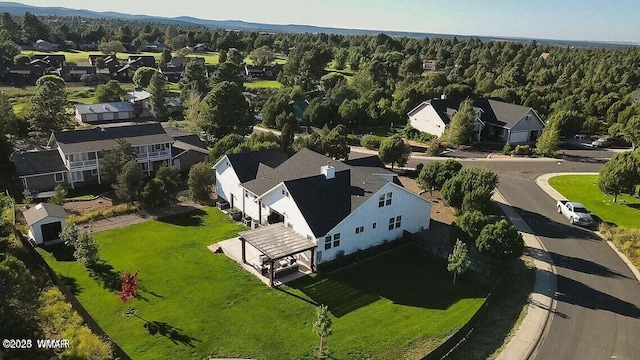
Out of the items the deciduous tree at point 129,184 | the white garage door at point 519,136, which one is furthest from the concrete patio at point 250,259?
the white garage door at point 519,136

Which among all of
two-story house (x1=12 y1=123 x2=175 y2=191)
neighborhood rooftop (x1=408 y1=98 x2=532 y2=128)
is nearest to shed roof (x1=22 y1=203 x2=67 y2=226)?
two-story house (x1=12 y1=123 x2=175 y2=191)

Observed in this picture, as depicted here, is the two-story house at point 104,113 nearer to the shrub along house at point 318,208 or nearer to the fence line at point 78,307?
the shrub along house at point 318,208

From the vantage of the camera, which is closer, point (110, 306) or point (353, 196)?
point (110, 306)

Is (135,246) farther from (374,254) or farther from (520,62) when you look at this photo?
(520,62)

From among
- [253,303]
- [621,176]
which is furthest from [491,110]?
[253,303]

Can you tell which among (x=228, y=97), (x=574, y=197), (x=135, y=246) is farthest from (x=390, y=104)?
(x=135, y=246)

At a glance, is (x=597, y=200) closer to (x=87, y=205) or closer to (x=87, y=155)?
(x=87, y=205)

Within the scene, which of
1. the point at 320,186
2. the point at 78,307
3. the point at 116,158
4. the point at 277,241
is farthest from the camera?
the point at 116,158
